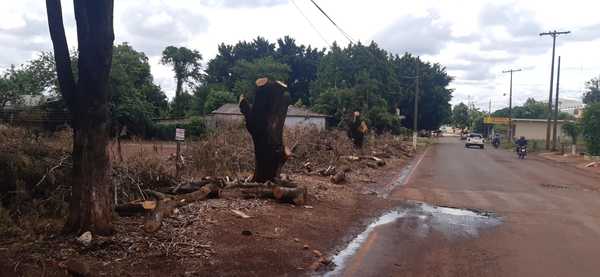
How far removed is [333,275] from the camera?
6.50m

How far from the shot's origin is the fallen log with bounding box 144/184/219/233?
6.93 metres

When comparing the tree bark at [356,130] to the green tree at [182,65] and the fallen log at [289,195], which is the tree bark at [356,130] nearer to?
the fallen log at [289,195]

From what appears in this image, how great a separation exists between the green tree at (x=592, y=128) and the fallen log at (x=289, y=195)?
29.9 metres

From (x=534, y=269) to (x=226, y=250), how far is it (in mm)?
3840

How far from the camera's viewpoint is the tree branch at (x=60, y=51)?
661 cm

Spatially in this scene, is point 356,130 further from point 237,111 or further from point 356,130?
point 237,111

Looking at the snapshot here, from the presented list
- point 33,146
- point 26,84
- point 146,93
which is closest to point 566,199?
point 33,146

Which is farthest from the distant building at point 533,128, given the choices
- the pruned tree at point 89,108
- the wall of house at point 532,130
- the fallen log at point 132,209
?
the pruned tree at point 89,108

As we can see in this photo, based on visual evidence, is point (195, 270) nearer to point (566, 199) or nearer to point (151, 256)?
point (151, 256)

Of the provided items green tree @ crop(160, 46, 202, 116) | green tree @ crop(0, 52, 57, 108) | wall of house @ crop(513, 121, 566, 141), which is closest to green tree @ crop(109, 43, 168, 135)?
green tree @ crop(0, 52, 57, 108)

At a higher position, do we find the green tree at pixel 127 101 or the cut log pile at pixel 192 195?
the green tree at pixel 127 101

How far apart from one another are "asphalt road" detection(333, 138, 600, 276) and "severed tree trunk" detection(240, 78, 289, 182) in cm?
269

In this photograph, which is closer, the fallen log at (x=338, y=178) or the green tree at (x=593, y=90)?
the fallen log at (x=338, y=178)

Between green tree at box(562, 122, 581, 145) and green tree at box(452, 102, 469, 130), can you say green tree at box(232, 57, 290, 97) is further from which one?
green tree at box(452, 102, 469, 130)
